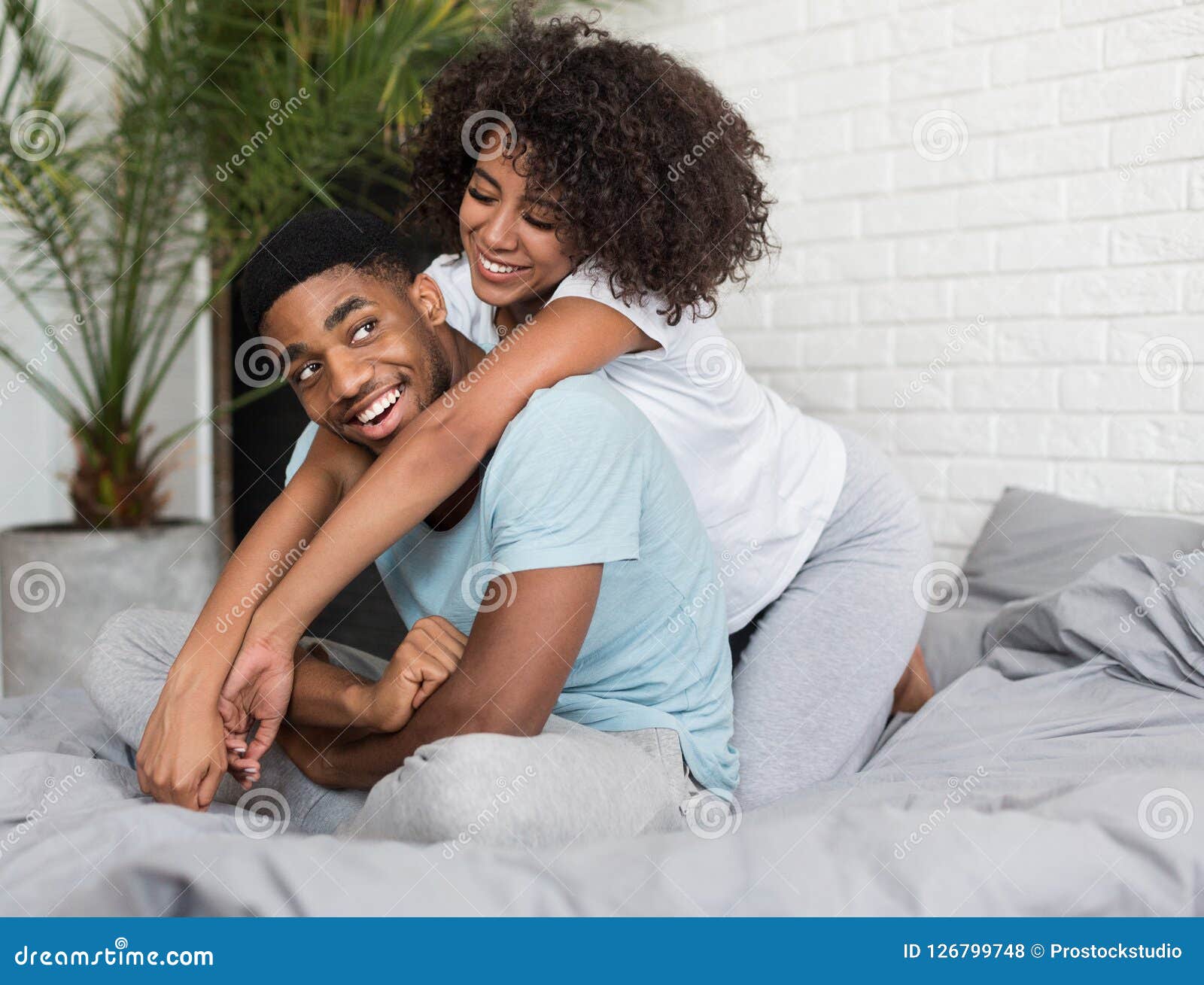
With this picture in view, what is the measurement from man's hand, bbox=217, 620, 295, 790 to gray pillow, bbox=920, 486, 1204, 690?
1129 millimetres

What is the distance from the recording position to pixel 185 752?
1174mm

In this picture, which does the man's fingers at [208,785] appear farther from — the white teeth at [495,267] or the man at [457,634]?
the white teeth at [495,267]

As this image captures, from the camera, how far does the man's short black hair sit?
1.31 meters

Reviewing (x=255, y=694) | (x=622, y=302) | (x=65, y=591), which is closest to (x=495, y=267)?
(x=622, y=302)

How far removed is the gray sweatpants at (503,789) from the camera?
38.7 inches

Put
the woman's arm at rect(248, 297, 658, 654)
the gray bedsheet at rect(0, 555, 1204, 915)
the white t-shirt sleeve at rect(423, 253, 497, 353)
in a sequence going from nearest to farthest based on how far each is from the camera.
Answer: the gray bedsheet at rect(0, 555, 1204, 915) → the woman's arm at rect(248, 297, 658, 654) → the white t-shirt sleeve at rect(423, 253, 497, 353)

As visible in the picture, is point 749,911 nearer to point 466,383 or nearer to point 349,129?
point 466,383

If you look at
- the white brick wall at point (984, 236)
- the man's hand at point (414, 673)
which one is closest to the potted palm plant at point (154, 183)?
the white brick wall at point (984, 236)

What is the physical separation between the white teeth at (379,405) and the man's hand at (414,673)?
28 cm

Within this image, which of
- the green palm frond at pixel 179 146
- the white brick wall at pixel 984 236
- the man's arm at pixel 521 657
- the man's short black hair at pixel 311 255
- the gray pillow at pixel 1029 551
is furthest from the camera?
the green palm frond at pixel 179 146

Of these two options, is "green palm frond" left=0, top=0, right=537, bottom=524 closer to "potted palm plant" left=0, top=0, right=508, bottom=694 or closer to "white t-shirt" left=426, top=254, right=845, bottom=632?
"potted palm plant" left=0, top=0, right=508, bottom=694

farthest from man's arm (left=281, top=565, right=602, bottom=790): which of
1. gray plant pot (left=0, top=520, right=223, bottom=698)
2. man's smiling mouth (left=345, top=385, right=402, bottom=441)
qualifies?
gray plant pot (left=0, top=520, right=223, bottom=698)

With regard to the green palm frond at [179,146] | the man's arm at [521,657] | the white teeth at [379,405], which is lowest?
the man's arm at [521,657]
